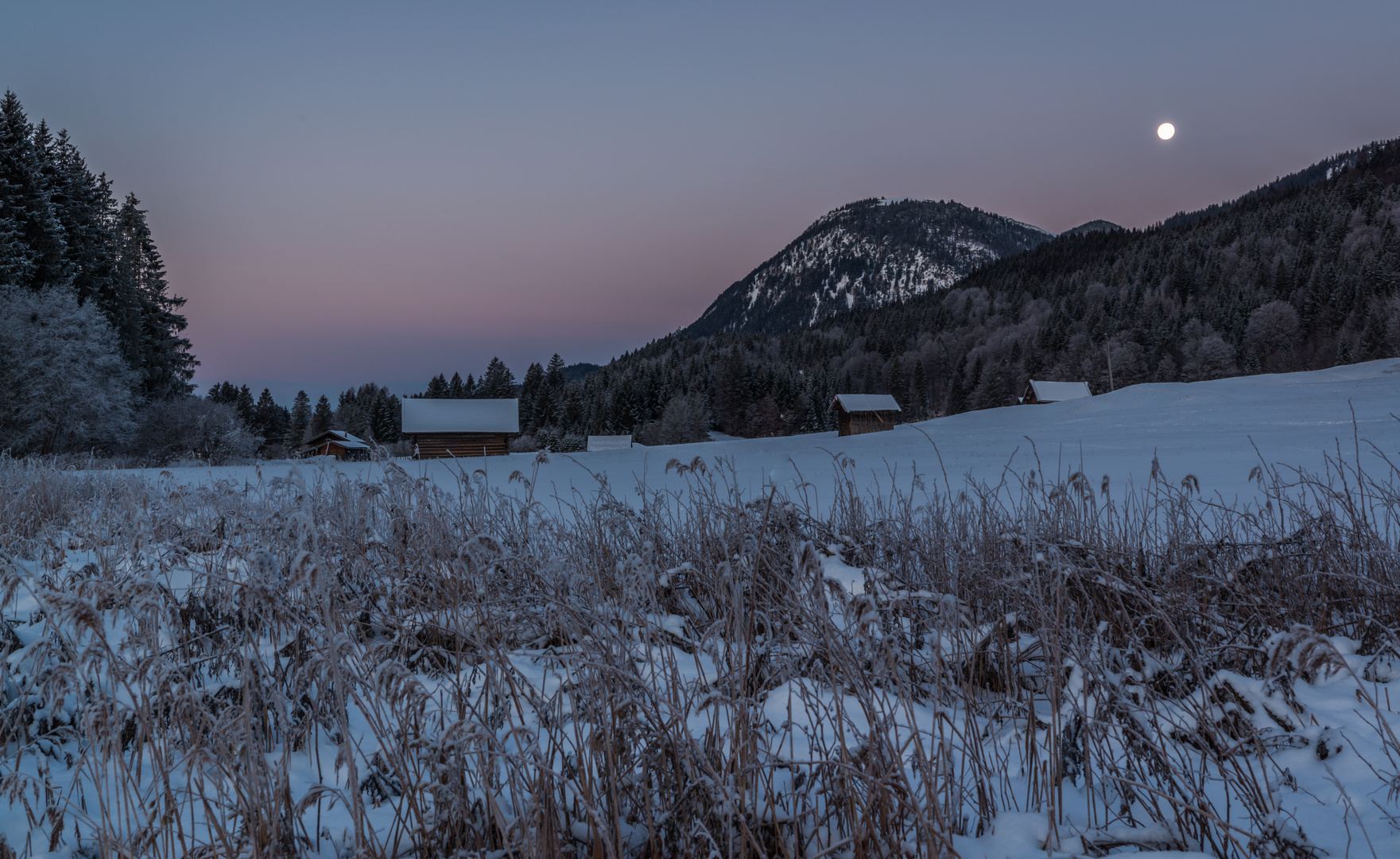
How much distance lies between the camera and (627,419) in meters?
67.0

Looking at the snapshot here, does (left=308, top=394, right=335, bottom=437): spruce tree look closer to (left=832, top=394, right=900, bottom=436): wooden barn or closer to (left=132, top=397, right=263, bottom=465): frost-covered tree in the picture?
(left=132, top=397, right=263, bottom=465): frost-covered tree

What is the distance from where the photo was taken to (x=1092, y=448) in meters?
12.1

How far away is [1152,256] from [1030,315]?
46.9 ft

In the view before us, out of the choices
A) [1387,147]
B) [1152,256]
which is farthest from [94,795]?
[1387,147]

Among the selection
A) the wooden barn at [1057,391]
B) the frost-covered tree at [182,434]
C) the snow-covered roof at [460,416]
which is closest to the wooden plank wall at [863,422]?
the wooden barn at [1057,391]

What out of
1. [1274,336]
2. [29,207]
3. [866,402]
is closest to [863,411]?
[866,402]

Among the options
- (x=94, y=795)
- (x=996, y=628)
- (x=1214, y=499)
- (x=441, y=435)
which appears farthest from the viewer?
(x=441, y=435)

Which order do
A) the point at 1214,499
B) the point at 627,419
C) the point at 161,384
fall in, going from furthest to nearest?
the point at 627,419 < the point at 161,384 < the point at 1214,499

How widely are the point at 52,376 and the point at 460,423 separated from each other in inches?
687

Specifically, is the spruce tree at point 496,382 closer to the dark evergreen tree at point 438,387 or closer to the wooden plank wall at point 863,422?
the dark evergreen tree at point 438,387

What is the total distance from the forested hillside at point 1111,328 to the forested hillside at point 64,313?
3989cm

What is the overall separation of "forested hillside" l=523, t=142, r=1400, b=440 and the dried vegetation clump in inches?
2337

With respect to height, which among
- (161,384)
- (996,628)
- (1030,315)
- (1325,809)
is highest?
(1030,315)

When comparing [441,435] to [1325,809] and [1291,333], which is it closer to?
[1325,809]
